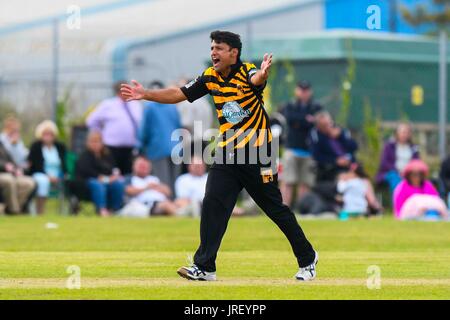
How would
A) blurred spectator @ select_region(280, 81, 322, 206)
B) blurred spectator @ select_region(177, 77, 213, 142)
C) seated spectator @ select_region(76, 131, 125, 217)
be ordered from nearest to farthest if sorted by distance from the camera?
seated spectator @ select_region(76, 131, 125, 217) → blurred spectator @ select_region(280, 81, 322, 206) → blurred spectator @ select_region(177, 77, 213, 142)

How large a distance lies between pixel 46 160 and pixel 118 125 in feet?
4.74

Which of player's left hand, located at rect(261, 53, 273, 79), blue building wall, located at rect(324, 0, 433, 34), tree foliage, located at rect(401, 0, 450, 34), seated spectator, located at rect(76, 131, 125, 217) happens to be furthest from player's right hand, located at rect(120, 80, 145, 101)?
tree foliage, located at rect(401, 0, 450, 34)

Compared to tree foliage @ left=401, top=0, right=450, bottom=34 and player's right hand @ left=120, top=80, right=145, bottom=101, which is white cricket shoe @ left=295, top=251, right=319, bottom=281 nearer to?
player's right hand @ left=120, top=80, right=145, bottom=101

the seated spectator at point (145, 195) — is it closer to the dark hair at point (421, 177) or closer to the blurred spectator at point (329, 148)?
the blurred spectator at point (329, 148)

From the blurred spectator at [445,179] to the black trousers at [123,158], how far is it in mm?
5682

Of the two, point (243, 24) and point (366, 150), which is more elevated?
point (243, 24)

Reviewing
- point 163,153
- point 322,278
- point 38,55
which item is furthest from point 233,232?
point 38,55

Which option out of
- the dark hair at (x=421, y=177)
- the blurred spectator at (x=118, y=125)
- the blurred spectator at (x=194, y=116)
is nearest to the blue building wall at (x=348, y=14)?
the blurred spectator at (x=194, y=116)

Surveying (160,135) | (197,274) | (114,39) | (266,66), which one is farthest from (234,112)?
(114,39)

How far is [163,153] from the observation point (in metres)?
23.3

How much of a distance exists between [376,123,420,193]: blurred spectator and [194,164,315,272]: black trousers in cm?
1258

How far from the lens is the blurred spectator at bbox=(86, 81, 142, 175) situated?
23.3m
